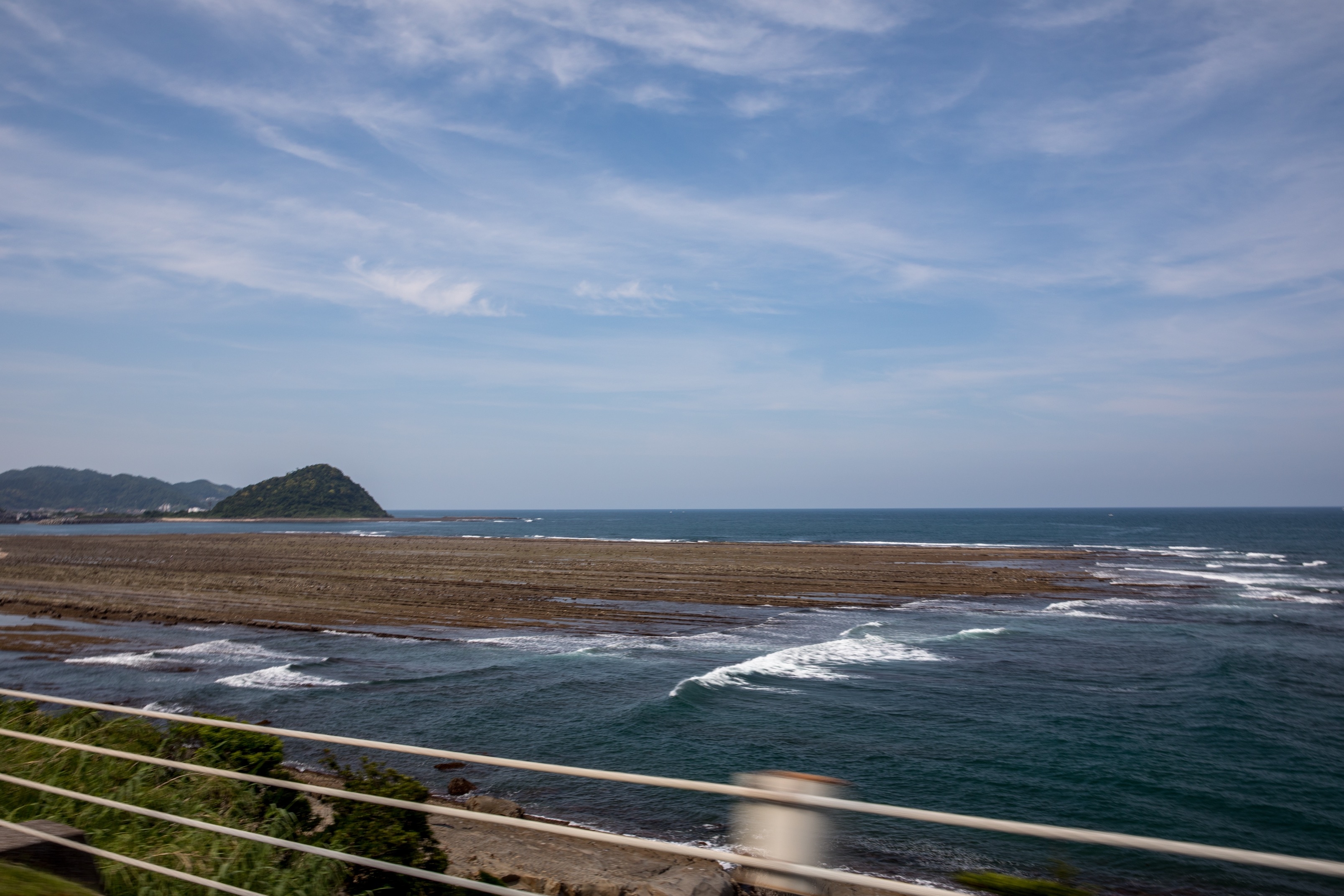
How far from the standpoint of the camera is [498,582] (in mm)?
41000

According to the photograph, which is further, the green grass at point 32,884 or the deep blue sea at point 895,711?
the deep blue sea at point 895,711

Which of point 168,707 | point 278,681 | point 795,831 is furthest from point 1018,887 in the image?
point 278,681

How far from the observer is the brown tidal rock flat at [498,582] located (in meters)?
29.3

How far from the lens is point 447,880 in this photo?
352cm

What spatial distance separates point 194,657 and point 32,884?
2059 centimetres

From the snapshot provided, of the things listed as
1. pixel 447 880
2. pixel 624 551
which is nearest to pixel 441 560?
pixel 624 551

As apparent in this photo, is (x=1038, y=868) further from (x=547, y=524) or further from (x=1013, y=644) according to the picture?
(x=547, y=524)

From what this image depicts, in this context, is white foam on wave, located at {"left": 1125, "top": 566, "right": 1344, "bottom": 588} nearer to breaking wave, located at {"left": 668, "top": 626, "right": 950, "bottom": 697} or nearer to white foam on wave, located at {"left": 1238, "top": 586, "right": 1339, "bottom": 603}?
white foam on wave, located at {"left": 1238, "top": 586, "right": 1339, "bottom": 603}

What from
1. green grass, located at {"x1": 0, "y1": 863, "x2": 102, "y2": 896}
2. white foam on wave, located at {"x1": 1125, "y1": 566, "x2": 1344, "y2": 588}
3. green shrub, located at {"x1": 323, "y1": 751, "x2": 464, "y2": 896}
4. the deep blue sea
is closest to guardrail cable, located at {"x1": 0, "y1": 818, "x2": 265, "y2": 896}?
green grass, located at {"x1": 0, "y1": 863, "x2": 102, "y2": 896}

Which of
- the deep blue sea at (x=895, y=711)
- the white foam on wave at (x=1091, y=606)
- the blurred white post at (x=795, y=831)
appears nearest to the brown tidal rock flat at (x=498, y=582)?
the deep blue sea at (x=895, y=711)

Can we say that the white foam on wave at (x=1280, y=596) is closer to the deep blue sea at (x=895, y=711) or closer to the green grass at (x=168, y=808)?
the deep blue sea at (x=895, y=711)

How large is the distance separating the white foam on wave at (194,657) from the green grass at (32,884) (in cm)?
1865

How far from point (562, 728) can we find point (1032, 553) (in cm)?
5914

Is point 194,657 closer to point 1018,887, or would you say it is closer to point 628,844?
point 628,844
